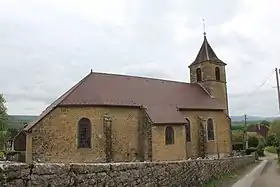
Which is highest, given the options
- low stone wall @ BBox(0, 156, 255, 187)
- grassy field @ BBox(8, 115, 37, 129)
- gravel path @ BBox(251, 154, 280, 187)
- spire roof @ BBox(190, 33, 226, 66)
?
spire roof @ BBox(190, 33, 226, 66)

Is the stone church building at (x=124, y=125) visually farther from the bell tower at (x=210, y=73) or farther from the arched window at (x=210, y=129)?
the bell tower at (x=210, y=73)

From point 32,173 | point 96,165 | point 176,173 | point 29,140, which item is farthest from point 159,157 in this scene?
point 32,173

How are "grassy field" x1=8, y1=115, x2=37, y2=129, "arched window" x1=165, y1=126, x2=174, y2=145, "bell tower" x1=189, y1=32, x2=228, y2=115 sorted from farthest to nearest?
"grassy field" x1=8, y1=115, x2=37, y2=129 → "bell tower" x1=189, y1=32, x2=228, y2=115 → "arched window" x1=165, y1=126, x2=174, y2=145

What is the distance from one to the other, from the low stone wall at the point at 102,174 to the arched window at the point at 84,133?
14.1 m

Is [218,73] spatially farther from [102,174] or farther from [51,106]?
[102,174]

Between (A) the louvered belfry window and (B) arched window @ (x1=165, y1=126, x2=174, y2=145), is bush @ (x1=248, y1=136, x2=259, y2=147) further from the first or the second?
(B) arched window @ (x1=165, y1=126, x2=174, y2=145)

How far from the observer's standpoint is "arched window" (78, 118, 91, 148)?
87.0 ft

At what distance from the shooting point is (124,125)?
28266mm

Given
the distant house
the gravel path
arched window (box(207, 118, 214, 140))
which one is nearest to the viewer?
the gravel path

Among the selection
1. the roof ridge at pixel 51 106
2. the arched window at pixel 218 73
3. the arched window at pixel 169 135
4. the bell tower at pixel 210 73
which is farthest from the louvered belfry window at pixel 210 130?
the roof ridge at pixel 51 106

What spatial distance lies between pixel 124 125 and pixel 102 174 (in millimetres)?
21833

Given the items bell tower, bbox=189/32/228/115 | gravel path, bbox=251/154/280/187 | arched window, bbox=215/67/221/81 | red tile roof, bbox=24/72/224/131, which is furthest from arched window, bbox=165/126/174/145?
arched window, bbox=215/67/221/81

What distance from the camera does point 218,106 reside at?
3600cm

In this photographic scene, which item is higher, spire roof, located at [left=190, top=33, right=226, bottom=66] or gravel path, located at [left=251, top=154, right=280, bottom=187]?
spire roof, located at [left=190, top=33, right=226, bottom=66]
